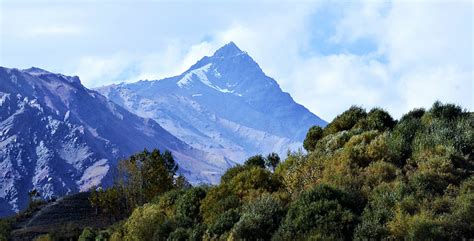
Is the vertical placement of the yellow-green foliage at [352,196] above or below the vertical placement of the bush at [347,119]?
below

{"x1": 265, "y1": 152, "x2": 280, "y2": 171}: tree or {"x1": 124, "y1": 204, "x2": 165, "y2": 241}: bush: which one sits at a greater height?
{"x1": 265, "y1": 152, "x2": 280, "y2": 171}: tree

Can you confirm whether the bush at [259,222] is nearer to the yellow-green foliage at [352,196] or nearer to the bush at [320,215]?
the yellow-green foliage at [352,196]

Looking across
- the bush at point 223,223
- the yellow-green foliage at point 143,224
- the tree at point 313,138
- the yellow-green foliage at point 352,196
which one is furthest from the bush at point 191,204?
the tree at point 313,138

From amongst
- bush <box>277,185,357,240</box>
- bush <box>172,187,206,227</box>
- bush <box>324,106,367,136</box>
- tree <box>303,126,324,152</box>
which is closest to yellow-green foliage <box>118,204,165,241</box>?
bush <box>172,187,206,227</box>

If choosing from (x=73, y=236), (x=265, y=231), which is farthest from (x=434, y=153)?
(x=73, y=236)

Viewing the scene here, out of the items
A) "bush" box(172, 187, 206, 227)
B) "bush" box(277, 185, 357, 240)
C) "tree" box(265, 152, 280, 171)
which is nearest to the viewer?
"bush" box(277, 185, 357, 240)

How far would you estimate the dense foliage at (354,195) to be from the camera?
87.0ft

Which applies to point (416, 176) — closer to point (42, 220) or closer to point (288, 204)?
point (288, 204)

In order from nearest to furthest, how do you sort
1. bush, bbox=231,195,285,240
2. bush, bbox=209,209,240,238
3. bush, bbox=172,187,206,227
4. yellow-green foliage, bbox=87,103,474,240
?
yellow-green foliage, bbox=87,103,474,240
bush, bbox=231,195,285,240
bush, bbox=209,209,240,238
bush, bbox=172,187,206,227

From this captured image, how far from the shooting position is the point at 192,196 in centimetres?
3953

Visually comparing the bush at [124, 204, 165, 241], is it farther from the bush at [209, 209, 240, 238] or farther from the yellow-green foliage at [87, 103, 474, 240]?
the bush at [209, 209, 240, 238]

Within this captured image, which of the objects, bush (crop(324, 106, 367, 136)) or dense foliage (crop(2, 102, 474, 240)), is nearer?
dense foliage (crop(2, 102, 474, 240))

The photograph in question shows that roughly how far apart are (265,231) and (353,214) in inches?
185

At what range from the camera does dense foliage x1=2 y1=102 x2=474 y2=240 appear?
2652 cm
